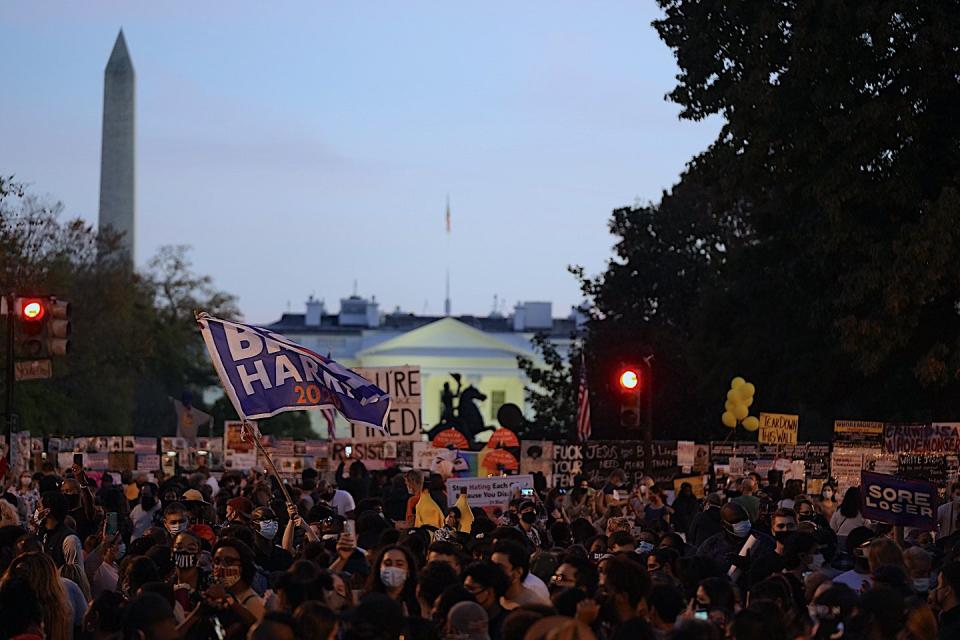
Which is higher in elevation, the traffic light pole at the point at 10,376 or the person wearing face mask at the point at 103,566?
the traffic light pole at the point at 10,376

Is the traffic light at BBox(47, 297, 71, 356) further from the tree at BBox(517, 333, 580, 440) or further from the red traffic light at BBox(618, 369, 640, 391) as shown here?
the tree at BBox(517, 333, 580, 440)

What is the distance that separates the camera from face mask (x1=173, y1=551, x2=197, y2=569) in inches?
400

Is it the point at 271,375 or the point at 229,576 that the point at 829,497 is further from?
the point at 229,576

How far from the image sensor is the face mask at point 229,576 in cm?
882

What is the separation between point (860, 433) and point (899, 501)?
14226 millimetres

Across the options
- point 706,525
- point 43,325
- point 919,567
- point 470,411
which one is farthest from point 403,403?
point 470,411

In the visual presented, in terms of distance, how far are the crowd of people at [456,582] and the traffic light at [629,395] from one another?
9.20 meters

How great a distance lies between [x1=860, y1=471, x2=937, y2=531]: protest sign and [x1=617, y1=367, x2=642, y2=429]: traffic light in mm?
10674

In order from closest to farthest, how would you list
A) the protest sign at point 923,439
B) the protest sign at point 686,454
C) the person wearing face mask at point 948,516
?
the person wearing face mask at point 948,516, the protest sign at point 923,439, the protest sign at point 686,454

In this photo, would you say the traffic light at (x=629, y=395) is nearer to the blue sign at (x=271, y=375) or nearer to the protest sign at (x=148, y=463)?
the protest sign at (x=148, y=463)

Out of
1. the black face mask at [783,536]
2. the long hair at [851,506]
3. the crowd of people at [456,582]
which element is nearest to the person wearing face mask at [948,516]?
the long hair at [851,506]

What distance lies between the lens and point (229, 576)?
29.0ft

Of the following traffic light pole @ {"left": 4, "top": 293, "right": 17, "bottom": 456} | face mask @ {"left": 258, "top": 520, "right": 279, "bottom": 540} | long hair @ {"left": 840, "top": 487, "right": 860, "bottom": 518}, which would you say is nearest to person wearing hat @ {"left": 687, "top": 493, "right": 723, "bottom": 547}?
long hair @ {"left": 840, "top": 487, "right": 860, "bottom": 518}

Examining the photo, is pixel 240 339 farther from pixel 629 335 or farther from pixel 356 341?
pixel 356 341
